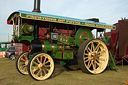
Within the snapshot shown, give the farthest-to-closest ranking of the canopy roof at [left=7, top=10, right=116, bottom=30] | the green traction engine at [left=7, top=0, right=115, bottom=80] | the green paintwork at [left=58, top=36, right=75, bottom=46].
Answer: the green paintwork at [left=58, top=36, right=75, bottom=46]
the green traction engine at [left=7, top=0, right=115, bottom=80]
the canopy roof at [left=7, top=10, right=116, bottom=30]

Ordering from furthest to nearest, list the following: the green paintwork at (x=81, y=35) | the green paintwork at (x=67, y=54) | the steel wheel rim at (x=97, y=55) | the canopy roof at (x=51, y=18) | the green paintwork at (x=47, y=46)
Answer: the green paintwork at (x=81, y=35), the steel wheel rim at (x=97, y=55), the green paintwork at (x=67, y=54), the green paintwork at (x=47, y=46), the canopy roof at (x=51, y=18)

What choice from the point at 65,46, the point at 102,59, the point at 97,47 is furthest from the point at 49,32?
the point at 102,59

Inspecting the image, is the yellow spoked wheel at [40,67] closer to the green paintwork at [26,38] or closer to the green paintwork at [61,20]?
the green paintwork at [26,38]

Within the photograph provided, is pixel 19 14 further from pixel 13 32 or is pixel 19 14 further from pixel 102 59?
pixel 102 59

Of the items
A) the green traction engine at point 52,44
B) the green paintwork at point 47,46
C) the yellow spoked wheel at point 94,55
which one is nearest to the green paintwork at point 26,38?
the green traction engine at point 52,44

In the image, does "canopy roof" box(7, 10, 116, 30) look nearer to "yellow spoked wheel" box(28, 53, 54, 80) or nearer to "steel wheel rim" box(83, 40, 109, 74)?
"steel wheel rim" box(83, 40, 109, 74)

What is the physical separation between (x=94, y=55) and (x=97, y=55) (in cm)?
16

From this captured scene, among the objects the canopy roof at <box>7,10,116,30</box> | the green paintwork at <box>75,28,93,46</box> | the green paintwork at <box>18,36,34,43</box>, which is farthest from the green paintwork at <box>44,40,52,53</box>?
the green paintwork at <box>75,28,93,46</box>

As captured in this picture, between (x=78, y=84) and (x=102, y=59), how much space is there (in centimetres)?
251

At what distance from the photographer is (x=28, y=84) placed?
4.20 meters

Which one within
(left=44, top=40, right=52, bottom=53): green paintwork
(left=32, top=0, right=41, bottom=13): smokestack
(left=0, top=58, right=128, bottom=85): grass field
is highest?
(left=32, top=0, right=41, bottom=13): smokestack

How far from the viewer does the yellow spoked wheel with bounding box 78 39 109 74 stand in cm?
566

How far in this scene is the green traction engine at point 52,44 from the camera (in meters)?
4.86

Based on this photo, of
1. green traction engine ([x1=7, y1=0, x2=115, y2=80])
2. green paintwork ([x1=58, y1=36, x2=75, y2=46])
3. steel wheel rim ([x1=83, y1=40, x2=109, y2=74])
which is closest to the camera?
green traction engine ([x1=7, y1=0, x2=115, y2=80])
